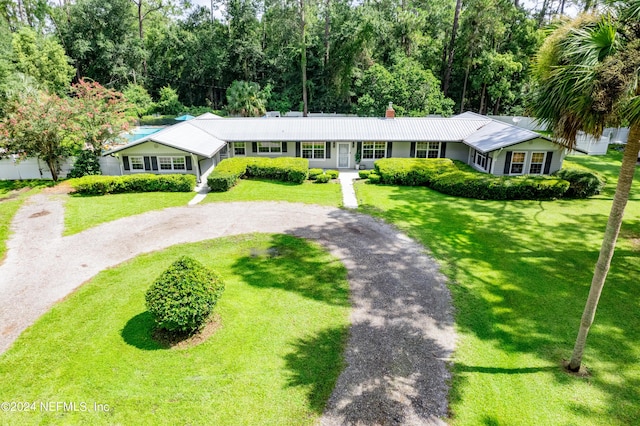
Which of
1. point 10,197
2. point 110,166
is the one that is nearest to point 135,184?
point 110,166

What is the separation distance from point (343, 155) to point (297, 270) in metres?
15.8

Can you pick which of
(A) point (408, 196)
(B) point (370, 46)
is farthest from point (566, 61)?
(B) point (370, 46)

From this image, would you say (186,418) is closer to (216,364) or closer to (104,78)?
(216,364)

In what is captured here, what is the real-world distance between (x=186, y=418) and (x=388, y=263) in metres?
8.50

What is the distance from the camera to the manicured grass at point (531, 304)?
7828mm

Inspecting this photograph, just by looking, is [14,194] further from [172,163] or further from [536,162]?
[536,162]

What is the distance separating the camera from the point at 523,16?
131ft

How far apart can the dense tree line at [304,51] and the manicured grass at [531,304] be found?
730 inches

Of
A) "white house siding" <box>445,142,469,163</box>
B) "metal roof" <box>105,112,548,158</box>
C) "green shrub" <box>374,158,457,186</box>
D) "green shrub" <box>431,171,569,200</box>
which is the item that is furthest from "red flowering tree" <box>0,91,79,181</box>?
"white house siding" <box>445,142,469,163</box>

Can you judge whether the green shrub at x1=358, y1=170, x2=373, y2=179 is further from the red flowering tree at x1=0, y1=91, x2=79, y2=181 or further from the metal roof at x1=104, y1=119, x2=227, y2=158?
the red flowering tree at x1=0, y1=91, x2=79, y2=181

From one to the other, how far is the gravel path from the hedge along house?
5.76 m

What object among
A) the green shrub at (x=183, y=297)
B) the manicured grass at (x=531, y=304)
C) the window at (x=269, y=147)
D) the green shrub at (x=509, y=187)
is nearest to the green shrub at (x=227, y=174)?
the window at (x=269, y=147)

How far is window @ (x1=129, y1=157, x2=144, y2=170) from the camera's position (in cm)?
2447

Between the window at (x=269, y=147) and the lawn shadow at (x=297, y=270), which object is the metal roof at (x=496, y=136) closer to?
the window at (x=269, y=147)
